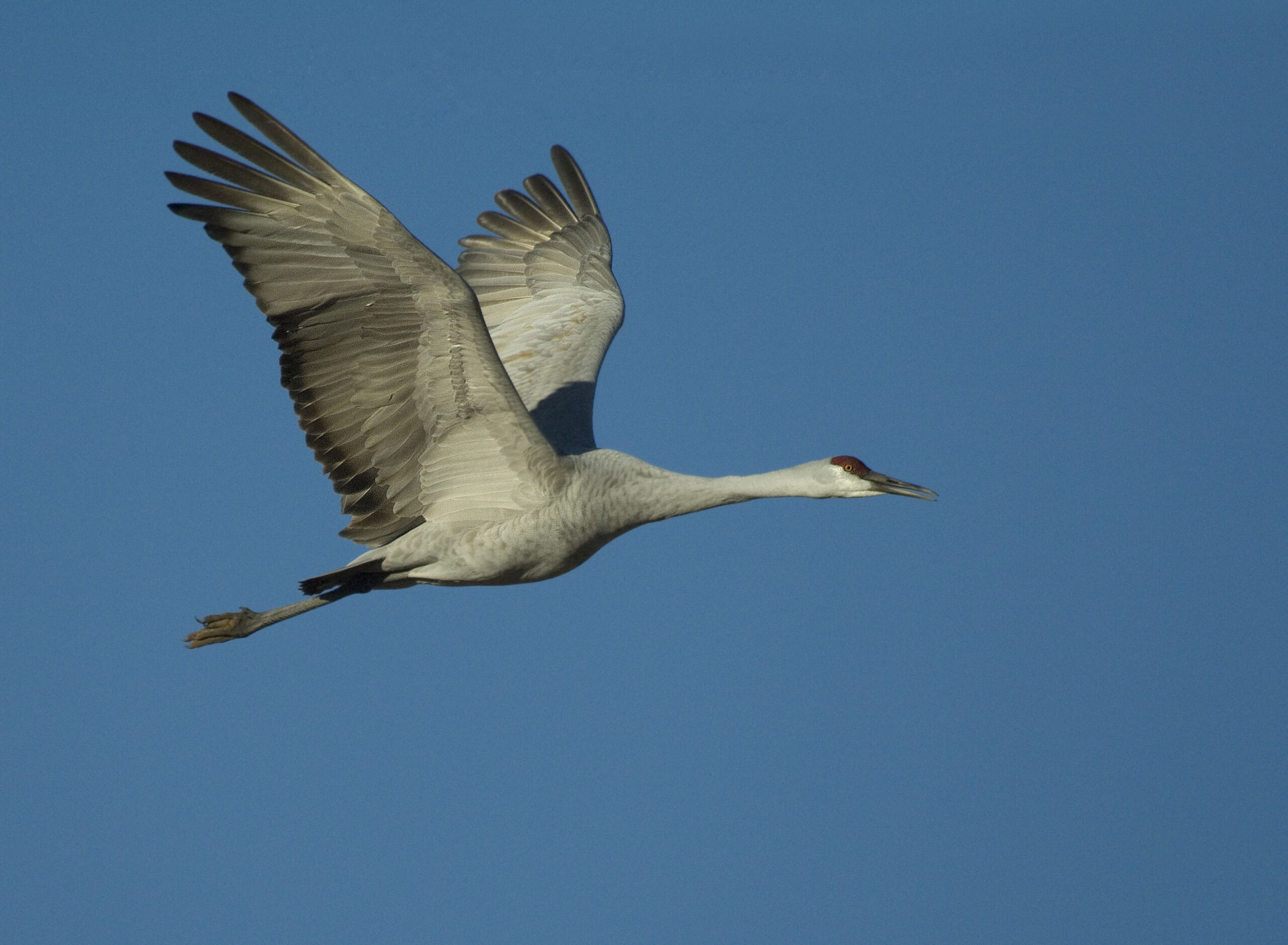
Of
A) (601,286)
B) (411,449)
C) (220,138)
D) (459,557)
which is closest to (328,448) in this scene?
(411,449)

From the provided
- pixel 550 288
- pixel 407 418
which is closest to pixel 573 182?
pixel 550 288

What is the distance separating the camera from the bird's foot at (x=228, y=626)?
428 inches

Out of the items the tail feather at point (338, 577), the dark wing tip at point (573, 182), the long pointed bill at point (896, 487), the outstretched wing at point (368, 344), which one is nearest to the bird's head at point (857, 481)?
the long pointed bill at point (896, 487)

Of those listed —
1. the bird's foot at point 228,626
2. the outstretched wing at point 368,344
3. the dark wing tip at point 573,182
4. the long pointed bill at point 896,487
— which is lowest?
the bird's foot at point 228,626

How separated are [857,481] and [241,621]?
481 centimetres

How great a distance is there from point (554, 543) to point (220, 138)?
3492 millimetres

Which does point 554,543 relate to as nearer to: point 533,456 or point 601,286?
point 533,456

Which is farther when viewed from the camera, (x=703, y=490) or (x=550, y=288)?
(x=550, y=288)

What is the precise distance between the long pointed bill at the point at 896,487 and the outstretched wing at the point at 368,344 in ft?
7.45

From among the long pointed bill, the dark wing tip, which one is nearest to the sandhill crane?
the long pointed bill

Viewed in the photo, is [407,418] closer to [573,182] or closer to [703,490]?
[703,490]

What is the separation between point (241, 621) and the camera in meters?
10.9

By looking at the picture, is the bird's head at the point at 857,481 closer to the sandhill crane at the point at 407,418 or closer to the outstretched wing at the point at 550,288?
the sandhill crane at the point at 407,418

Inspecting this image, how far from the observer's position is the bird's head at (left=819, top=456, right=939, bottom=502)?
33.1ft
